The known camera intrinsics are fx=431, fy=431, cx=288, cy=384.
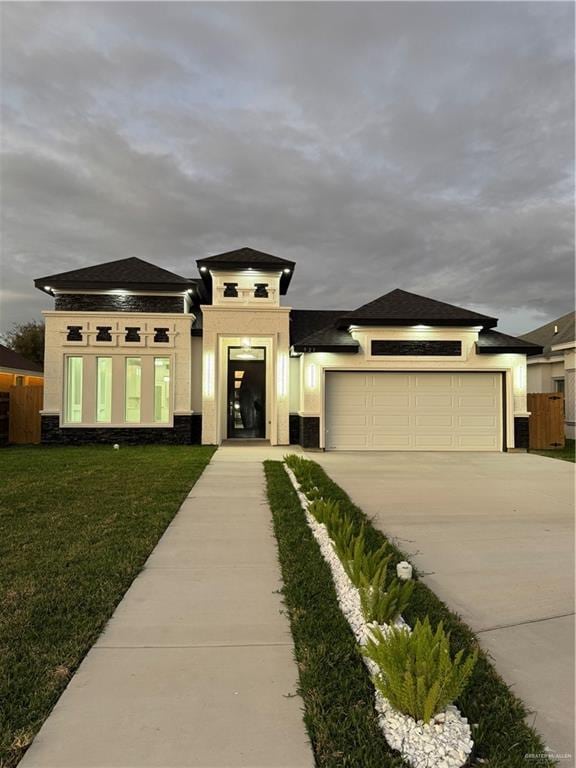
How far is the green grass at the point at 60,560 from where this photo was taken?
2.16 meters

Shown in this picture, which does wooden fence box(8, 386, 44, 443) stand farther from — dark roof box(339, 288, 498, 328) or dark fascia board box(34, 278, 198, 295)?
dark roof box(339, 288, 498, 328)

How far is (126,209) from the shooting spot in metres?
18.1

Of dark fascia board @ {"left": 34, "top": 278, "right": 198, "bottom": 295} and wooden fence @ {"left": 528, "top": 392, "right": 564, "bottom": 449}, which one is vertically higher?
dark fascia board @ {"left": 34, "top": 278, "right": 198, "bottom": 295}

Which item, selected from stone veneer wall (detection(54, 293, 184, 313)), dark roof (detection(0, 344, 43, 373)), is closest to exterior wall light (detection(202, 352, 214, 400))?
stone veneer wall (detection(54, 293, 184, 313))

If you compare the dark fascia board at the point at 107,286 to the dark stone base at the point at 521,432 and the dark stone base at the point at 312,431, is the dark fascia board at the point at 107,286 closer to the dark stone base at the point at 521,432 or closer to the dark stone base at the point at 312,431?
the dark stone base at the point at 312,431

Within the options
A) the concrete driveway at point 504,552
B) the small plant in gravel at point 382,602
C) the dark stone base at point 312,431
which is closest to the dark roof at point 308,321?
the dark stone base at point 312,431

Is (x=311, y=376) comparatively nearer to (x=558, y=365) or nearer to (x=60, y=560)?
(x=60, y=560)

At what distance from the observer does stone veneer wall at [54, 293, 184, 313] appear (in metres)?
13.4

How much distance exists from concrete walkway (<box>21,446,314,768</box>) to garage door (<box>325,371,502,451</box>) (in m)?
9.01

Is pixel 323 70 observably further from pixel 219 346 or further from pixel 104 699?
pixel 104 699

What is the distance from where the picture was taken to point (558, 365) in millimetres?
16703

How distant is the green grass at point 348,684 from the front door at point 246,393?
35.3 feet

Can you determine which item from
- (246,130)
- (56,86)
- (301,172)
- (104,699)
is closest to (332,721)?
(104,699)

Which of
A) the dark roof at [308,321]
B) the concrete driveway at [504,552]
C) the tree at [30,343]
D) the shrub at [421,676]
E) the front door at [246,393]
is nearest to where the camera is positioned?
the shrub at [421,676]
